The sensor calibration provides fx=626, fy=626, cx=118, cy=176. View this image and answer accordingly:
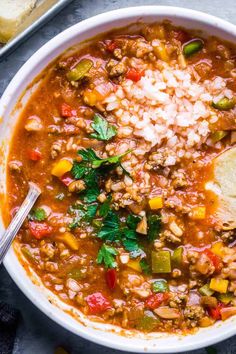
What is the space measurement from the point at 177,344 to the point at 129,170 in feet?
3.30

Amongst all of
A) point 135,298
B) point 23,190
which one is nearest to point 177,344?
point 135,298

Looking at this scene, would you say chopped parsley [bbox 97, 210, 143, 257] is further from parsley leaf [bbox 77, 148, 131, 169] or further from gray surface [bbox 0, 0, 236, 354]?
gray surface [bbox 0, 0, 236, 354]

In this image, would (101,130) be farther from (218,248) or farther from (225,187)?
(218,248)

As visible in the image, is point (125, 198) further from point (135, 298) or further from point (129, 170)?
point (135, 298)

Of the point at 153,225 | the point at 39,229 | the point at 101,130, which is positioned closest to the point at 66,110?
the point at 101,130

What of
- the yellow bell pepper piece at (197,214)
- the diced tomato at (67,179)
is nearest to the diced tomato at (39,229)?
the diced tomato at (67,179)

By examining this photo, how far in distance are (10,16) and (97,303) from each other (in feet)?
5.83

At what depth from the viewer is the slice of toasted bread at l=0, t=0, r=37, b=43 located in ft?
12.3

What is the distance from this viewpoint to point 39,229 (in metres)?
3.51

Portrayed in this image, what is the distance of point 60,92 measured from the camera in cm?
345

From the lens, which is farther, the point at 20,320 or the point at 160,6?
the point at 20,320

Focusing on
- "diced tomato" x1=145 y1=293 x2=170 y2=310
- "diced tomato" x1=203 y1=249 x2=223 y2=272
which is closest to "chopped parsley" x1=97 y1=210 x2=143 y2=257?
"diced tomato" x1=145 y1=293 x2=170 y2=310

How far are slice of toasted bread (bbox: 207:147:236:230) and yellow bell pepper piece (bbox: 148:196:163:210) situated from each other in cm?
29

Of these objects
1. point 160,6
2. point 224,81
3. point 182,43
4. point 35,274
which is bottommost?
point 35,274
